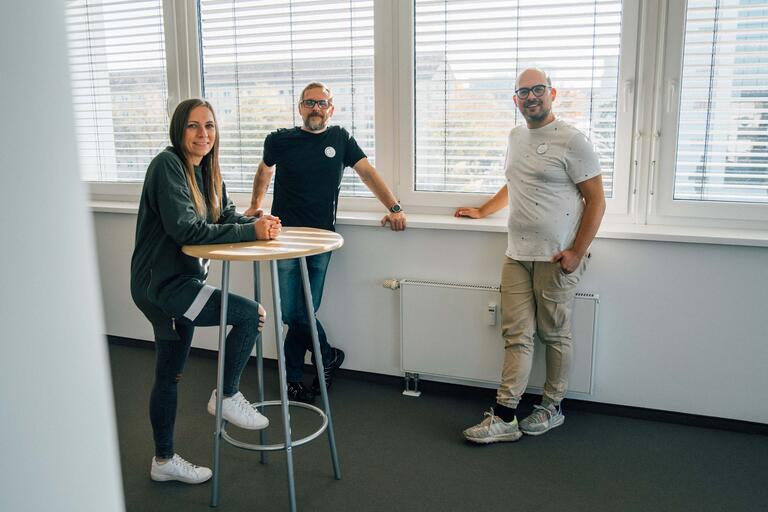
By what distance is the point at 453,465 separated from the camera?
2.71m

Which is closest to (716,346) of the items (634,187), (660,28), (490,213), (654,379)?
(654,379)

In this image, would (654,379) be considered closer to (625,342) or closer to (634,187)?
(625,342)

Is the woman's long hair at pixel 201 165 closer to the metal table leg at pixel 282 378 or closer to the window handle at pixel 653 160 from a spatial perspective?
the metal table leg at pixel 282 378

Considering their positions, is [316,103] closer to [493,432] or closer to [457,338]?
[457,338]

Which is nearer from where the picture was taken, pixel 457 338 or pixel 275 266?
pixel 275 266

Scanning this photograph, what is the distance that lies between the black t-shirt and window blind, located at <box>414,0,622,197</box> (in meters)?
0.47

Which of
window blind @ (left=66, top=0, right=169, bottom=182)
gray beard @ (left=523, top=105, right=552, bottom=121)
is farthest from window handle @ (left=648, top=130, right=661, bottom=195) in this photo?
window blind @ (left=66, top=0, right=169, bottom=182)

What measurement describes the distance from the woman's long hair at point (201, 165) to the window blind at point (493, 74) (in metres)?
1.29

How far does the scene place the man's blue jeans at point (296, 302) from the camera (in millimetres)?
3289

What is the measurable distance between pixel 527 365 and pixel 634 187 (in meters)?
0.93

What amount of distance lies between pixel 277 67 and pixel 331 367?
1.59m

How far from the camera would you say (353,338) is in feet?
11.7

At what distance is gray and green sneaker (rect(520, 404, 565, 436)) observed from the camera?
9.61 ft

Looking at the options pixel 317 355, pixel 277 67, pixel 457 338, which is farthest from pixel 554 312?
pixel 277 67
